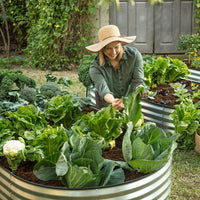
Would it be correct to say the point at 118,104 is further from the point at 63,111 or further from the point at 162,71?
the point at 162,71

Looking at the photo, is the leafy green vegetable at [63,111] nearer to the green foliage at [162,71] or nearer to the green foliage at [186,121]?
the green foliage at [186,121]

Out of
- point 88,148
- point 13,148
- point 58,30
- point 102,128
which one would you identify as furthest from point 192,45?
point 13,148

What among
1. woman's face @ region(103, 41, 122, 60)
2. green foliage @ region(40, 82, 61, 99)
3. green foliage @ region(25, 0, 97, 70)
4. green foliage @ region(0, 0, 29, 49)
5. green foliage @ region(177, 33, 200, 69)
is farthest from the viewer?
green foliage @ region(0, 0, 29, 49)

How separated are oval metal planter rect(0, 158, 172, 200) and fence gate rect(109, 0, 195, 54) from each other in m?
7.04

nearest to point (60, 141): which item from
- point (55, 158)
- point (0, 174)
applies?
point (55, 158)

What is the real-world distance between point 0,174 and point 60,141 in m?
0.51

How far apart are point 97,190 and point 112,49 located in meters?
1.75

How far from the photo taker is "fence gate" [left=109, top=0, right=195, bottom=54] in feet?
29.8

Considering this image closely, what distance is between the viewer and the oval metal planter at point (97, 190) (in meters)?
2.11

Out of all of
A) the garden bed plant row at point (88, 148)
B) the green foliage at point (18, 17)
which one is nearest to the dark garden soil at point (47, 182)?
the garden bed plant row at point (88, 148)

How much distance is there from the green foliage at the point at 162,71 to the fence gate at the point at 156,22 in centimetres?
401

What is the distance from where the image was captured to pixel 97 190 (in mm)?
2109

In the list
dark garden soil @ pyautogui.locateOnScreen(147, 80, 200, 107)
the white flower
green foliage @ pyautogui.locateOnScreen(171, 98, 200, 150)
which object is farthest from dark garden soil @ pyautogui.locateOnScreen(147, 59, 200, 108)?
the white flower

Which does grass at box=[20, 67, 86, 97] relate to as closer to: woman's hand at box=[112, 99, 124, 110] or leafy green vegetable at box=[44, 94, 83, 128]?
leafy green vegetable at box=[44, 94, 83, 128]
